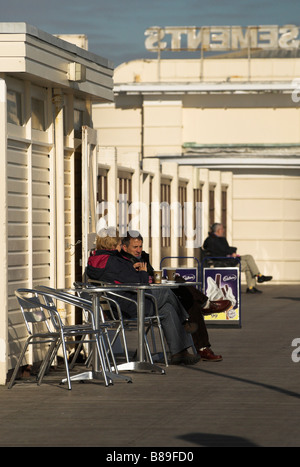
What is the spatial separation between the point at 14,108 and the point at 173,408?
3378 millimetres

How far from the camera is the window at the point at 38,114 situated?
33.7 feet

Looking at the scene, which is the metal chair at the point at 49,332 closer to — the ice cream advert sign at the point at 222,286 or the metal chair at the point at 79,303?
the metal chair at the point at 79,303

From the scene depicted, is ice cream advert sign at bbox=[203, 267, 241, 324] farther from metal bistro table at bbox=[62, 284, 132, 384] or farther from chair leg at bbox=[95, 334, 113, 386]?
chair leg at bbox=[95, 334, 113, 386]

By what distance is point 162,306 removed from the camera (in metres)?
10.5

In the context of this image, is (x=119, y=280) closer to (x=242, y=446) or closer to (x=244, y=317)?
(x=242, y=446)

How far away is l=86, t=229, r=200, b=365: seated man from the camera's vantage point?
10461mm

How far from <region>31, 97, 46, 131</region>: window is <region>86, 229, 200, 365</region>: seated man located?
1476 millimetres

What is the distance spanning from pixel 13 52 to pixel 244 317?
8.16m

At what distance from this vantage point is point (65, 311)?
36.0 feet

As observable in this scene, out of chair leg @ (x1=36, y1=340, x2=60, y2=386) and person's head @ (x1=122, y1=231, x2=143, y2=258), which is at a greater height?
person's head @ (x1=122, y1=231, x2=143, y2=258)

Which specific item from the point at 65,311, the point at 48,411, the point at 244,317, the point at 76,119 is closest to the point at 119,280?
the point at 65,311

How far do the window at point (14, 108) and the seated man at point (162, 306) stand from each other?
1.71m

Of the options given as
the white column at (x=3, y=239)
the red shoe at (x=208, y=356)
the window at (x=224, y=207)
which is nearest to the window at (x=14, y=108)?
the white column at (x=3, y=239)

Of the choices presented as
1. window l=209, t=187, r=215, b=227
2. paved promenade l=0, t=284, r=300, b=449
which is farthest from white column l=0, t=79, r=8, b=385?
window l=209, t=187, r=215, b=227
